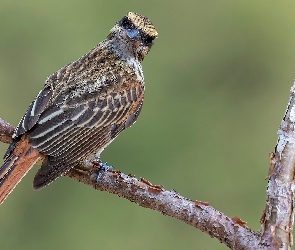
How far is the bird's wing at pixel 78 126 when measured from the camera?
126 inches

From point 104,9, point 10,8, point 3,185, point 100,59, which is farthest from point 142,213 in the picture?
point 3,185

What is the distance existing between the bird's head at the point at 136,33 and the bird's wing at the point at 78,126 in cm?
17

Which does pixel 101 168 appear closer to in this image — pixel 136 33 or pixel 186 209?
pixel 186 209

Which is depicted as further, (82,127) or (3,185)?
(82,127)

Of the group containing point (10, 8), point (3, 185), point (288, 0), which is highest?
point (288, 0)

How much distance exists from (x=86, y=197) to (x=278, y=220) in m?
6.70

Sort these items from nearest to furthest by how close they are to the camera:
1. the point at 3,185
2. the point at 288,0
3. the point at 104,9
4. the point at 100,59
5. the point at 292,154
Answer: the point at 292,154
the point at 3,185
the point at 100,59
the point at 104,9
the point at 288,0

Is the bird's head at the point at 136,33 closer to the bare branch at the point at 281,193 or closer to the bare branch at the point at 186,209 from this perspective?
the bare branch at the point at 186,209

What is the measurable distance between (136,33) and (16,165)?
97 cm

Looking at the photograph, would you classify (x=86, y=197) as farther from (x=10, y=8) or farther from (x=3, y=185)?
(x=3, y=185)

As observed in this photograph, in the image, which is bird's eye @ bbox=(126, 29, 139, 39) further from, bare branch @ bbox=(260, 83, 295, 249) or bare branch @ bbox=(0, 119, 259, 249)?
bare branch @ bbox=(260, 83, 295, 249)

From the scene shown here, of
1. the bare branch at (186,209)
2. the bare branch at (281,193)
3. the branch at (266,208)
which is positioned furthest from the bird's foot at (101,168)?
the bare branch at (281,193)

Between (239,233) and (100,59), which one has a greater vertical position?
(100,59)

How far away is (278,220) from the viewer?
2.71m
